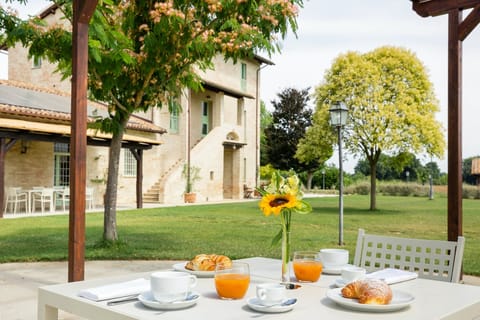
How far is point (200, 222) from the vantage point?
42.7 feet

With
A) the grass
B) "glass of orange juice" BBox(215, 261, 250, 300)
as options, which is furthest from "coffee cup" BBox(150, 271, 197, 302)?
the grass

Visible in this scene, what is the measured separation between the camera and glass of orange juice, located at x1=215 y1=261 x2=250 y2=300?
201cm

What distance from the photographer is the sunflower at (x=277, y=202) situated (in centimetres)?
219

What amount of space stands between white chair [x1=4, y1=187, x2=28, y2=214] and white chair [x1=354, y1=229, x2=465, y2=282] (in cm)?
1377

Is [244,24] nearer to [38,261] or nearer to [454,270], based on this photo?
[38,261]

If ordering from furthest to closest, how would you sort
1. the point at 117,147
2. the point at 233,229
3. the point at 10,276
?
the point at 233,229
the point at 117,147
the point at 10,276

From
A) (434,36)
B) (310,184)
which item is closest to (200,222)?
(434,36)

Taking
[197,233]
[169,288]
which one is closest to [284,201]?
[169,288]

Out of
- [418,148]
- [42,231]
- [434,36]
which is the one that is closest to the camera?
[42,231]

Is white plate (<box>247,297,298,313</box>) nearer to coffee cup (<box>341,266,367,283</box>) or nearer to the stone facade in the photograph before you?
coffee cup (<box>341,266,367,283</box>)

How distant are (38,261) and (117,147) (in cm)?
215

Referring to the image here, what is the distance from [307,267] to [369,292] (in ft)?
1.59

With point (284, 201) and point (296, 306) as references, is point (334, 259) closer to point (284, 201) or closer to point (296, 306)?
point (284, 201)

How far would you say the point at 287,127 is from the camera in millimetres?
36625
